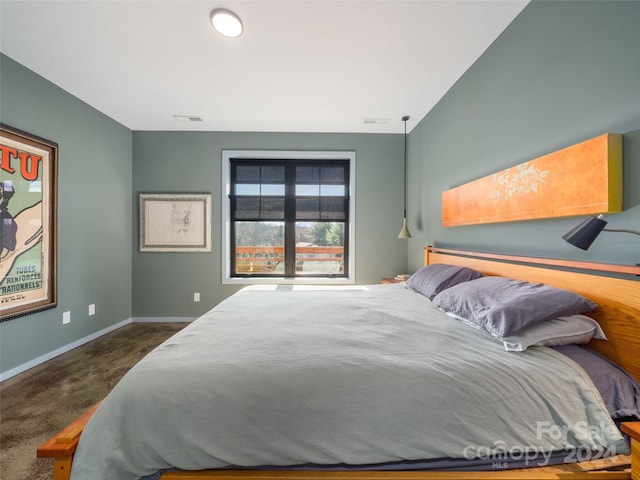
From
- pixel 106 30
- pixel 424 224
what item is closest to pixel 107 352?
pixel 106 30

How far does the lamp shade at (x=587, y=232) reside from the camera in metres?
0.95

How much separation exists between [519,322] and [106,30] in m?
3.09

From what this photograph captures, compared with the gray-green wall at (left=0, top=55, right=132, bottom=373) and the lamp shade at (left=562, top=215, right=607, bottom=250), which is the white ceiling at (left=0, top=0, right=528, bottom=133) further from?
the lamp shade at (left=562, top=215, right=607, bottom=250)

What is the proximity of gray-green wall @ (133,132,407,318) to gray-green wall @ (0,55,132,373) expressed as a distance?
0.21 metres

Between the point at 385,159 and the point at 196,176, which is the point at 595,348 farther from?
the point at 196,176

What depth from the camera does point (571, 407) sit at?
903 mm

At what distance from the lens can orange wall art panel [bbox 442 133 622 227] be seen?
3.64 feet

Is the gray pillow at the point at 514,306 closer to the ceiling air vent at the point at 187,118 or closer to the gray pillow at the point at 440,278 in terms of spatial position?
the gray pillow at the point at 440,278

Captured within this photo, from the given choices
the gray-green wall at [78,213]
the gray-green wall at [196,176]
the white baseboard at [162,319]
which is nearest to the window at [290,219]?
the gray-green wall at [196,176]

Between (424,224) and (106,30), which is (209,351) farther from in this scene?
(424,224)

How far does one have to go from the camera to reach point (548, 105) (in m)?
1.47

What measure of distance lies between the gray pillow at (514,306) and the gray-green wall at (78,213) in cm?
349

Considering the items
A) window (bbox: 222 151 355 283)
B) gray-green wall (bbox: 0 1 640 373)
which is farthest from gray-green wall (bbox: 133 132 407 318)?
window (bbox: 222 151 355 283)

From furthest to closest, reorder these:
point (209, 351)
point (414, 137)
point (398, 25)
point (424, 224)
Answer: point (414, 137)
point (424, 224)
point (398, 25)
point (209, 351)
